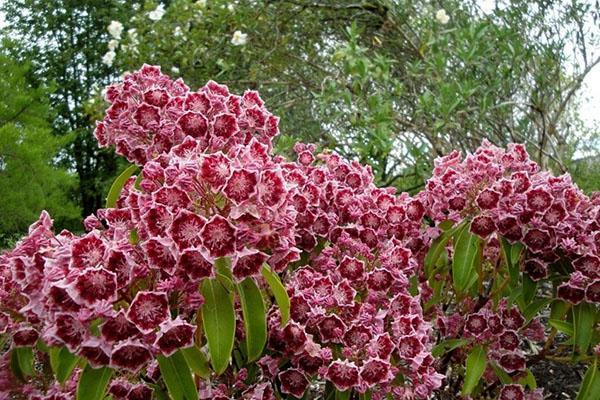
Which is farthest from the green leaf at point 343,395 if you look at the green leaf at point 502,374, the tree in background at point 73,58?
the tree in background at point 73,58

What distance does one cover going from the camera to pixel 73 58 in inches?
672

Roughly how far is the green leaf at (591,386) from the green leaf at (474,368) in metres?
0.27

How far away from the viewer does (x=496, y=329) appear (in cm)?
211

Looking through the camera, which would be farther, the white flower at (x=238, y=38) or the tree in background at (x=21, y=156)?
the tree in background at (x=21, y=156)

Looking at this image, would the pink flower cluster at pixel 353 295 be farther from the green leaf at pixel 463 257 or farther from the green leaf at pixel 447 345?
the green leaf at pixel 447 345

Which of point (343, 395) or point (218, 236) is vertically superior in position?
point (218, 236)

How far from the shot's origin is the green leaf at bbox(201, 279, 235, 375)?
1302 mm

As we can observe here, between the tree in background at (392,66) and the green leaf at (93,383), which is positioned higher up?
the tree in background at (392,66)

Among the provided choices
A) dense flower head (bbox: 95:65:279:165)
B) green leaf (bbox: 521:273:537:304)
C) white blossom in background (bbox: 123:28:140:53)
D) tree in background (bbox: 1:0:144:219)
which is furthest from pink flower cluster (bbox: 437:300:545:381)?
tree in background (bbox: 1:0:144:219)

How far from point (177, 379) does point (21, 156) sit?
30.8 ft

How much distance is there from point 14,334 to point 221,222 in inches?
27.0

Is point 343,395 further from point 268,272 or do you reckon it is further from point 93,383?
point 93,383

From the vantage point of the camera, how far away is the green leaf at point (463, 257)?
6.07ft

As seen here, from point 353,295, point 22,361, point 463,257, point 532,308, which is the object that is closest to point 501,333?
point 532,308
